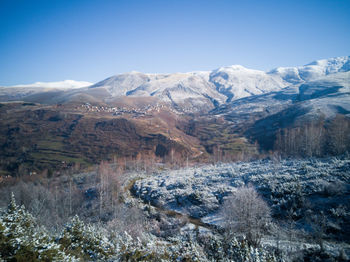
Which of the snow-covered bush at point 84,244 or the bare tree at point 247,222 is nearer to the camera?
the snow-covered bush at point 84,244

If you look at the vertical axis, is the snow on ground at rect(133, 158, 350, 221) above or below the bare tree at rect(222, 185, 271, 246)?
below

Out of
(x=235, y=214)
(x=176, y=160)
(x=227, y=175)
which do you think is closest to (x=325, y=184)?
(x=235, y=214)

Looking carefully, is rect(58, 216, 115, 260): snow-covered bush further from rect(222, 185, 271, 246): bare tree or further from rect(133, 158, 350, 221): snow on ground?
rect(133, 158, 350, 221): snow on ground

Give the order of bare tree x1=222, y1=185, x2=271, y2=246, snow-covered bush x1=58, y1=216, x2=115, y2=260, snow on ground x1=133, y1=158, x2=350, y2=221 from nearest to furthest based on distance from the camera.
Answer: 1. snow-covered bush x1=58, y1=216, x2=115, y2=260
2. bare tree x1=222, y1=185, x2=271, y2=246
3. snow on ground x1=133, y1=158, x2=350, y2=221

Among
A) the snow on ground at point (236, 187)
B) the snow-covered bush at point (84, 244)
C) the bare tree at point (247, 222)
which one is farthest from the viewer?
the snow on ground at point (236, 187)

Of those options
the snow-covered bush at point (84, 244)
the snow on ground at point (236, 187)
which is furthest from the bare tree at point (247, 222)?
the snow-covered bush at point (84, 244)

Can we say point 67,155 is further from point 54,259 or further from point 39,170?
point 54,259

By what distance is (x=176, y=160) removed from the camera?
10631 cm

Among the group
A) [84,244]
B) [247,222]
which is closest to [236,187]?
[247,222]

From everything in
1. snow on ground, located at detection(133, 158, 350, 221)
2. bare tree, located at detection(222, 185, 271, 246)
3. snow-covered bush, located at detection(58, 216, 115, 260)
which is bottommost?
snow on ground, located at detection(133, 158, 350, 221)

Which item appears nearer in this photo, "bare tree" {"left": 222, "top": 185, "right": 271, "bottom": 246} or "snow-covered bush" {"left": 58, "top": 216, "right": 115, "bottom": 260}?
"snow-covered bush" {"left": 58, "top": 216, "right": 115, "bottom": 260}

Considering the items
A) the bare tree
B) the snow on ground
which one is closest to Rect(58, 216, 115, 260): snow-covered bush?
the bare tree

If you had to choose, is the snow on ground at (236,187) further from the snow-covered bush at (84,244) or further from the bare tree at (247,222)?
the snow-covered bush at (84,244)

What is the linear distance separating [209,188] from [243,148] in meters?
79.9
